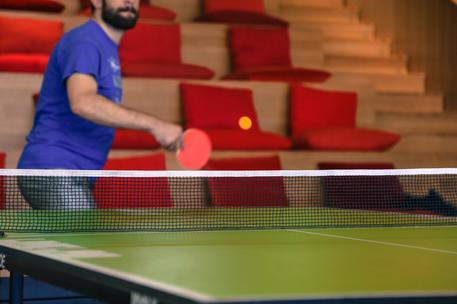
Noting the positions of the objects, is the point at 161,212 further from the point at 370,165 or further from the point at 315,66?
the point at 315,66

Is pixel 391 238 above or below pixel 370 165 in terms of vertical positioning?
above

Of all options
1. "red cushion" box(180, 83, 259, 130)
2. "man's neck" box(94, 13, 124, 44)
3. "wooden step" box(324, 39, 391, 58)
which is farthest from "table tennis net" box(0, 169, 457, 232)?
Result: "wooden step" box(324, 39, 391, 58)

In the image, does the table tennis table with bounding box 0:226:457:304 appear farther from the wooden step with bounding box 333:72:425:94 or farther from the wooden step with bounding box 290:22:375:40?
the wooden step with bounding box 290:22:375:40

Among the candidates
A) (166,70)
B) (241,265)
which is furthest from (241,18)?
(241,265)

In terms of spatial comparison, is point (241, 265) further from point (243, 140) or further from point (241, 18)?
point (241, 18)

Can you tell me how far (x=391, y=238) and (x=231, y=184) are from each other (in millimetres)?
2575

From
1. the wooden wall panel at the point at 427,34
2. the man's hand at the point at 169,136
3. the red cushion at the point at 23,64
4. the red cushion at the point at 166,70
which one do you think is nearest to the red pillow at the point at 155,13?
the red cushion at the point at 166,70

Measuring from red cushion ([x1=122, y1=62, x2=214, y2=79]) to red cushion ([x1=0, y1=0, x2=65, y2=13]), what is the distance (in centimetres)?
64

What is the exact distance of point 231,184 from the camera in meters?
4.85

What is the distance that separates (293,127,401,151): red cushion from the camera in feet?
19.0

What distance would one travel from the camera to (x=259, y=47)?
650 cm

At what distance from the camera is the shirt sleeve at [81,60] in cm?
306

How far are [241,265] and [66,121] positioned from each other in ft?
5.59

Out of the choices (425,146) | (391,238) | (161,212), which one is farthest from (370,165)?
(391,238)
